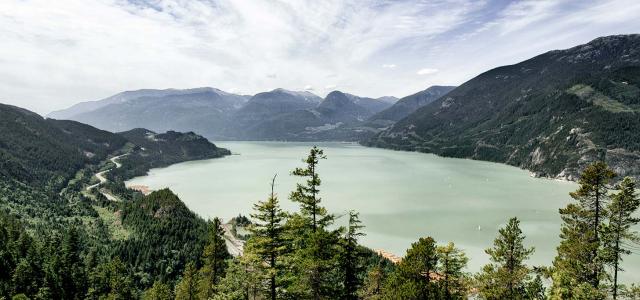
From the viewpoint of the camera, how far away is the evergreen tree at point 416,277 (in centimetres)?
2723

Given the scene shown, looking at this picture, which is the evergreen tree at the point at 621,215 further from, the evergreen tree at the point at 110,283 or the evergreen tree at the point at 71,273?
the evergreen tree at the point at 71,273

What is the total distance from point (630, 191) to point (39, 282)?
64611 mm

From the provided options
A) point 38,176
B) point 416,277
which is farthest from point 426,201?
point 38,176

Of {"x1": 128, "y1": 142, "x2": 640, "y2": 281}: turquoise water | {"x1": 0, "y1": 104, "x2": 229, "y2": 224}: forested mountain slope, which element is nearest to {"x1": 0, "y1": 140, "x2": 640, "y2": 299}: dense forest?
{"x1": 128, "y1": 142, "x2": 640, "y2": 281}: turquoise water

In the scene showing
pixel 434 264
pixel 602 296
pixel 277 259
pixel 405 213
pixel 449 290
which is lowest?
pixel 405 213

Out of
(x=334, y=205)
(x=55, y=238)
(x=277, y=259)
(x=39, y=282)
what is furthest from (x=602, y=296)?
(x=334, y=205)

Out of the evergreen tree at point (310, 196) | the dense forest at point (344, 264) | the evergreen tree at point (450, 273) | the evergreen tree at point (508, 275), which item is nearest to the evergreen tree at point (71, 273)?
the dense forest at point (344, 264)

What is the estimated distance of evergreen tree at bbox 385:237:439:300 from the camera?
27.2 meters

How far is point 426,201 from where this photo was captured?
379 feet

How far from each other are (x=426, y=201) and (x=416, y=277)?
90107 millimetres

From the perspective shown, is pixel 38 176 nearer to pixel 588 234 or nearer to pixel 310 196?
pixel 310 196

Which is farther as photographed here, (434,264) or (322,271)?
(434,264)

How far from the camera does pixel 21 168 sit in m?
141

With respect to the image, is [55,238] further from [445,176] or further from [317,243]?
[445,176]
